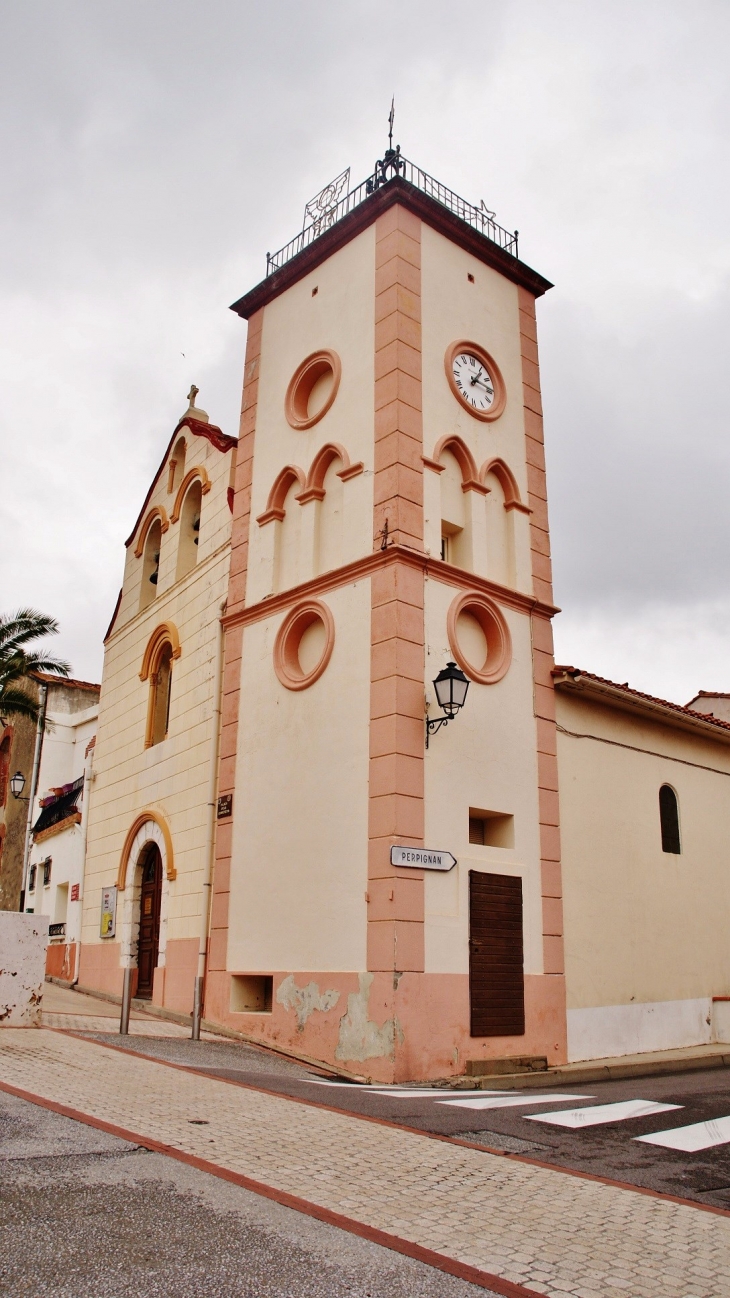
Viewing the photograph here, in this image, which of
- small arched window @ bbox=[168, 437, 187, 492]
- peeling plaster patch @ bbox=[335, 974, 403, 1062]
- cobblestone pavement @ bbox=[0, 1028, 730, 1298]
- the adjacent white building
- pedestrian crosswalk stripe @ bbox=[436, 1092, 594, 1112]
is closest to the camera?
cobblestone pavement @ bbox=[0, 1028, 730, 1298]

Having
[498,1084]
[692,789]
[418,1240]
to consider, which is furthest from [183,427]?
[418,1240]

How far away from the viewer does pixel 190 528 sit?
18.3 m

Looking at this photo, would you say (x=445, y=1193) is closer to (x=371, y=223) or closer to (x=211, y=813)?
(x=211, y=813)

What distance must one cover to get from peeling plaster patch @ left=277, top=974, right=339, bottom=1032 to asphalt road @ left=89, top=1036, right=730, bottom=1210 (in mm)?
601

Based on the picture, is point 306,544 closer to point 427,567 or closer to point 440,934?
point 427,567

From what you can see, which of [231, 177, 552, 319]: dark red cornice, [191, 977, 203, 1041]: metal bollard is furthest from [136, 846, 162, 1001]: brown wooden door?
[231, 177, 552, 319]: dark red cornice

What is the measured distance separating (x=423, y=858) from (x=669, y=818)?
6129mm

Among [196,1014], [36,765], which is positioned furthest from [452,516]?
[36,765]

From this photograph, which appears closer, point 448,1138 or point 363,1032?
point 448,1138

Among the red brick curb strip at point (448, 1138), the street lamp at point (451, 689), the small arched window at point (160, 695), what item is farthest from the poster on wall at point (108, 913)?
the street lamp at point (451, 689)

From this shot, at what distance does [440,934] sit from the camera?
444 inches

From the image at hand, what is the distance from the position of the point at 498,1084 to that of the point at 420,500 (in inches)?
266

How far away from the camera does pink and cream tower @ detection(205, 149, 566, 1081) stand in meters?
11.3

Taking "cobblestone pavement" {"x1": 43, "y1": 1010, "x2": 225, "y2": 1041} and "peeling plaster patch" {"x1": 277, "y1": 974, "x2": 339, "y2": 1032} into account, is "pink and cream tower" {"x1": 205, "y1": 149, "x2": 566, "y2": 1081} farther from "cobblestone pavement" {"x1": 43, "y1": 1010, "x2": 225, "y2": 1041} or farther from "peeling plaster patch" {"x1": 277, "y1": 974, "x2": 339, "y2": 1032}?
"cobblestone pavement" {"x1": 43, "y1": 1010, "x2": 225, "y2": 1041}
